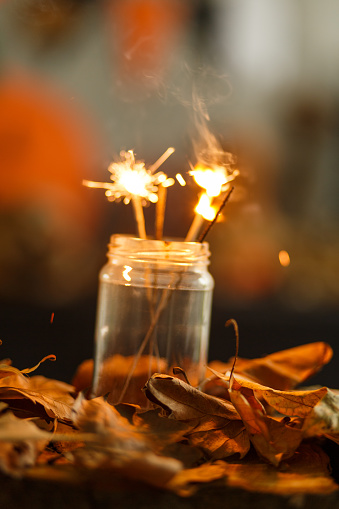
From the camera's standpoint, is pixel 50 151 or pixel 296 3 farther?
pixel 296 3

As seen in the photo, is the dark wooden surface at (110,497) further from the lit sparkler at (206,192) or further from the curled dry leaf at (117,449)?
the lit sparkler at (206,192)

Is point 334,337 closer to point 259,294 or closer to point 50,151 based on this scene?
point 259,294

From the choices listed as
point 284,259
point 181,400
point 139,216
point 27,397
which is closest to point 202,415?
point 181,400

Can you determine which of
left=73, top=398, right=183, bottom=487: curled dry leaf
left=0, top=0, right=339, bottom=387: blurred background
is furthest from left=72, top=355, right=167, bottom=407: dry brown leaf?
left=0, top=0, right=339, bottom=387: blurred background

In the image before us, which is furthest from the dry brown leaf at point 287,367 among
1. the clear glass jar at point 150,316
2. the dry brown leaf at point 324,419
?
the dry brown leaf at point 324,419

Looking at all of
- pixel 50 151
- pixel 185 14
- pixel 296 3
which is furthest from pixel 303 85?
pixel 50 151

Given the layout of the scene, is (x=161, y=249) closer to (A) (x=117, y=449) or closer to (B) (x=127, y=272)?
(B) (x=127, y=272)
